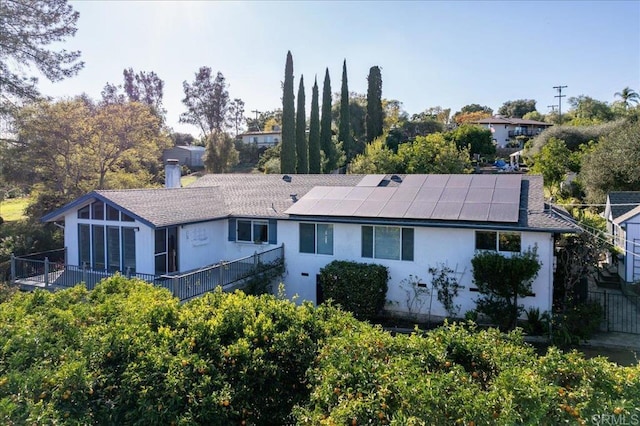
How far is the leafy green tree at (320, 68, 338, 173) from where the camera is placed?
43594mm

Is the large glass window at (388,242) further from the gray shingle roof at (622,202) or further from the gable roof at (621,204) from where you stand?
the gray shingle roof at (622,202)

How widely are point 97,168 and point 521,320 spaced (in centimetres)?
2530

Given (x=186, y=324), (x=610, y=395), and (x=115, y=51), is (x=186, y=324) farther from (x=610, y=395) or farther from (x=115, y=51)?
(x=115, y=51)

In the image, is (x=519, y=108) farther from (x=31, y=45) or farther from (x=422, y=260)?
(x=31, y=45)

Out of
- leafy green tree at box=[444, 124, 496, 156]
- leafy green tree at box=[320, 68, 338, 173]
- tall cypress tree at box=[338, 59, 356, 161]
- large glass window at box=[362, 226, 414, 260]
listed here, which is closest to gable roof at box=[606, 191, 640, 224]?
large glass window at box=[362, 226, 414, 260]

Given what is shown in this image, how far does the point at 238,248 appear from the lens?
1811 cm

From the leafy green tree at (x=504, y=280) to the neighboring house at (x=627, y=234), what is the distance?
18.3 feet

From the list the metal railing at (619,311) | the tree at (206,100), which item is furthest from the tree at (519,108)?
the metal railing at (619,311)

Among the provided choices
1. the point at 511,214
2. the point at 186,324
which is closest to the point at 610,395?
the point at 186,324

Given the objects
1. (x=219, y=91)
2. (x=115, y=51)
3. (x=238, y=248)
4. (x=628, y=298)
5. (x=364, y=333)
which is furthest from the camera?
(x=219, y=91)

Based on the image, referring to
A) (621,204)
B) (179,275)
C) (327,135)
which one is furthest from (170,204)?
(327,135)

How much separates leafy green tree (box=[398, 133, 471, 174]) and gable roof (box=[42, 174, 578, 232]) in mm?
11571

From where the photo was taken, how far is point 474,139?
48.5m

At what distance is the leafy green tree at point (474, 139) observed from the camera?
47.7 meters
